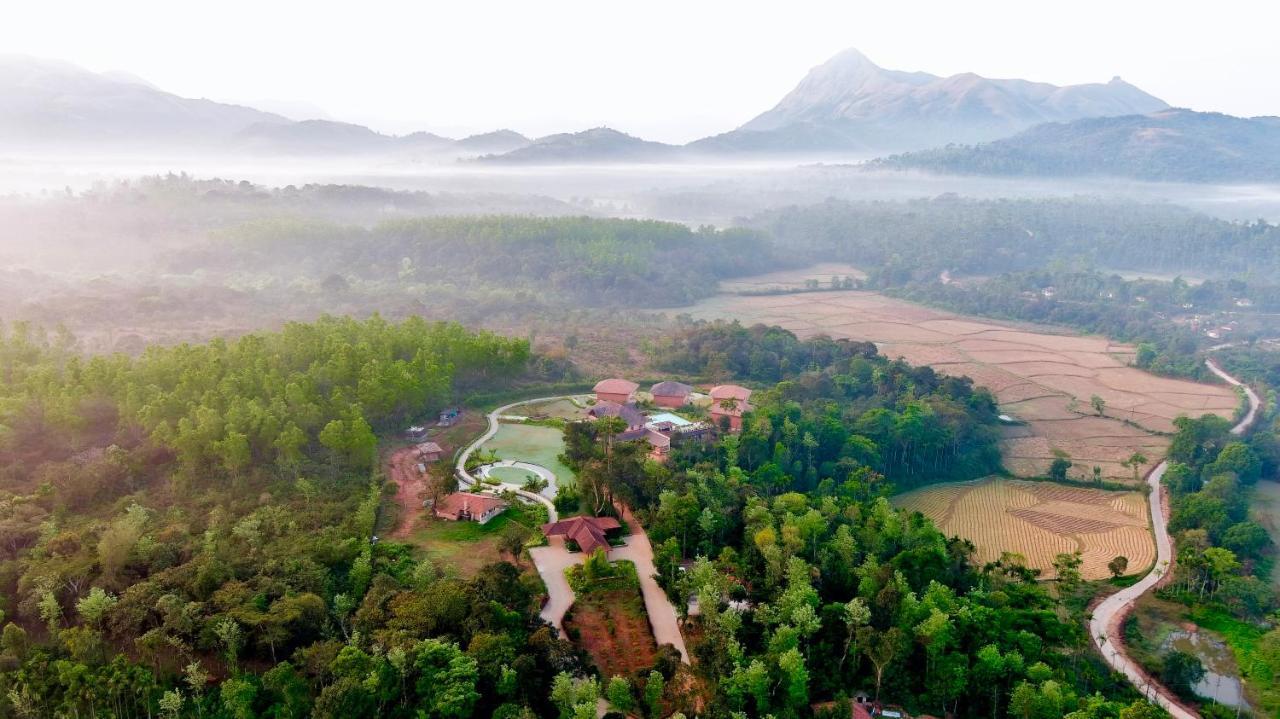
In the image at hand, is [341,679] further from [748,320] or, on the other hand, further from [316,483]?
[748,320]

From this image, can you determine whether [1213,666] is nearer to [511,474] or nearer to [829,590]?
[829,590]

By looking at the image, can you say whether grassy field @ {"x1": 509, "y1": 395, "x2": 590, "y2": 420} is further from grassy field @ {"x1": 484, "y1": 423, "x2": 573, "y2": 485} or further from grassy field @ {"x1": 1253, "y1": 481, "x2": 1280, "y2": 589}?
grassy field @ {"x1": 1253, "y1": 481, "x2": 1280, "y2": 589}

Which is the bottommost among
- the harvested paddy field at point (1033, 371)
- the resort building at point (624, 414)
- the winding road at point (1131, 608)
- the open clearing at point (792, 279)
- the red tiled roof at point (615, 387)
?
the winding road at point (1131, 608)

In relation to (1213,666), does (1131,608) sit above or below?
above

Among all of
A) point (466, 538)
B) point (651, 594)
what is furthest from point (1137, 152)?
point (466, 538)

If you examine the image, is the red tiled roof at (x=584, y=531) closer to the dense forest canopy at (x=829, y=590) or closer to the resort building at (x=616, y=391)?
the dense forest canopy at (x=829, y=590)

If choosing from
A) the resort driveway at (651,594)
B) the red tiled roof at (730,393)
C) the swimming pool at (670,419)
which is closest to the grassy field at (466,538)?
the resort driveway at (651,594)

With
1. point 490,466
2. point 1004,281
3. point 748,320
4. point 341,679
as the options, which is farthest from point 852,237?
point 341,679

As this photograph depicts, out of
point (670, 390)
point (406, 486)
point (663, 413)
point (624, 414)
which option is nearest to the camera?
point (406, 486)
